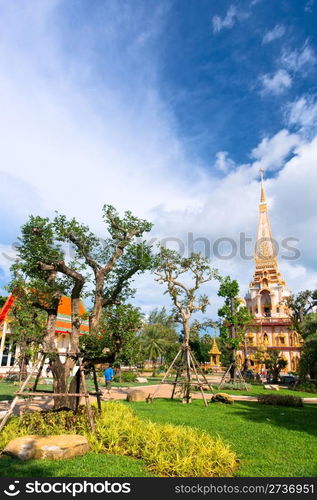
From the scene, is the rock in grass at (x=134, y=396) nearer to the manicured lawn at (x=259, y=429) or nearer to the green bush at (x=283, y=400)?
the manicured lawn at (x=259, y=429)

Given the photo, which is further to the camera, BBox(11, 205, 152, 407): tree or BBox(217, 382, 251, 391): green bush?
BBox(217, 382, 251, 391): green bush

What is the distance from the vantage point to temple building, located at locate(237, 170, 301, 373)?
46.8 meters

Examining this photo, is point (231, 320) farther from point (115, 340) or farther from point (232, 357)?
point (115, 340)

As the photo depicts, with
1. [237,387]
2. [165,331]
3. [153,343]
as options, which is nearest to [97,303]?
[237,387]

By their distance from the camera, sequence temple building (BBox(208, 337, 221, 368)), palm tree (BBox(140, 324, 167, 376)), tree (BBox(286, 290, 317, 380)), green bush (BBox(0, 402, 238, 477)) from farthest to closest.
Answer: temple building (BBox(208, 337, 221, 368))
palm tree (BBox(140, 324, 167, 376))
tree (BBox(286, 290, 317, 380))
green bush (BBox(0, 402, 238, 477))

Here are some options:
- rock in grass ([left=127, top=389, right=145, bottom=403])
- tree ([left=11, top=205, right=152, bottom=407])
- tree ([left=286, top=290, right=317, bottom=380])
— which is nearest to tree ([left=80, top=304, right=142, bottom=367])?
tree ([left=11, top=205, right=152, bottom=407])

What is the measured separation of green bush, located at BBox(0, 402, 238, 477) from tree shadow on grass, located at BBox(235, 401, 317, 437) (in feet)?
13.1

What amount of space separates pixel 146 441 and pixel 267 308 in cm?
4999

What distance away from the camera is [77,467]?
20.1 ft

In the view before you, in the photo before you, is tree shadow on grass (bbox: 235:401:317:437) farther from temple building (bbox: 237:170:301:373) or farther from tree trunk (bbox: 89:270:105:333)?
temple building (bbox: 237:170:301:373)

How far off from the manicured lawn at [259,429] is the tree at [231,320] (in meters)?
9.41

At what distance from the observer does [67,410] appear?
9469 mm

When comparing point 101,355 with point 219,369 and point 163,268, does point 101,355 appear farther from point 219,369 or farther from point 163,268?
point 219,369

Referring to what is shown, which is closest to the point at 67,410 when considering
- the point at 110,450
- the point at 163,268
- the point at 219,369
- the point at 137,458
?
the point at 110,450
